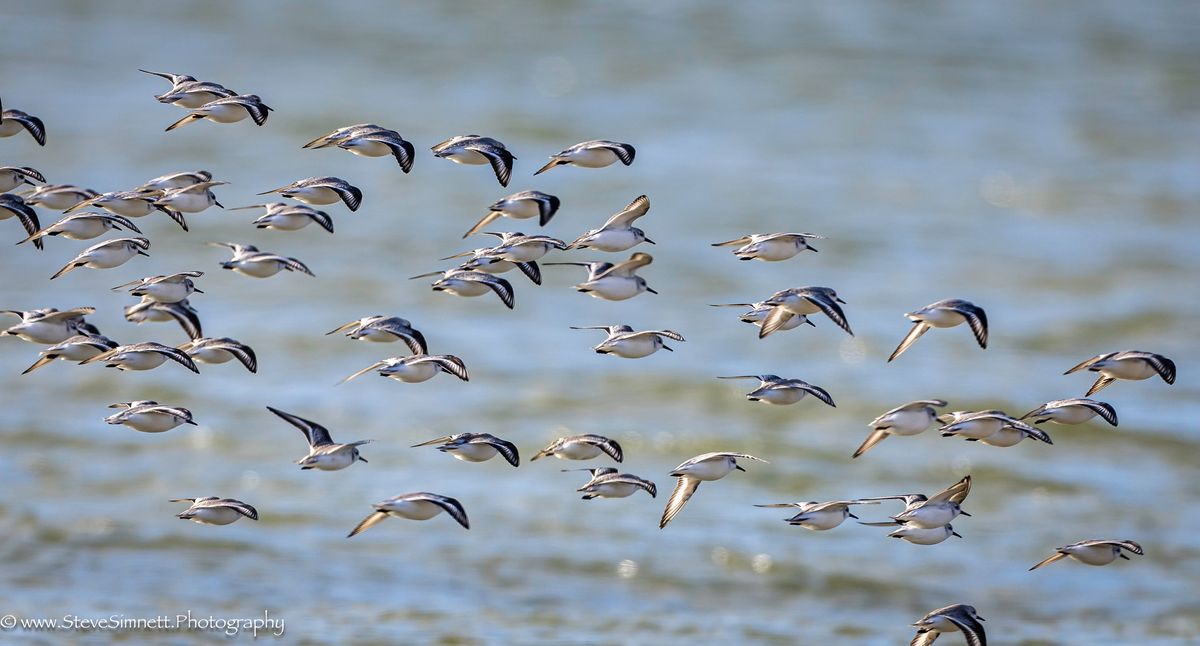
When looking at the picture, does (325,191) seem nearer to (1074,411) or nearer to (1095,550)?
(1074,411)

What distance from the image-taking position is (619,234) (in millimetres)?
10820

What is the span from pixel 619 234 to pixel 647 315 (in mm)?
16950

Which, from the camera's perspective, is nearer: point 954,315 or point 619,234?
point 954,315

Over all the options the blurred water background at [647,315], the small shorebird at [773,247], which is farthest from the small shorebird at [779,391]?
the blurred water background at [647,315]

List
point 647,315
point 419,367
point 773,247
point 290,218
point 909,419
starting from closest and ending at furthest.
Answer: point 909,419 < point 419,367 < point 290,218 < point 773,247 < point 647,315

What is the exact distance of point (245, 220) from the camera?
31641mm

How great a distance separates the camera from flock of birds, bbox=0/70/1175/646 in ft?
33.6

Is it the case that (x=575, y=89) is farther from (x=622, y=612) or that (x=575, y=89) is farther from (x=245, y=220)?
(x=622, y=612)

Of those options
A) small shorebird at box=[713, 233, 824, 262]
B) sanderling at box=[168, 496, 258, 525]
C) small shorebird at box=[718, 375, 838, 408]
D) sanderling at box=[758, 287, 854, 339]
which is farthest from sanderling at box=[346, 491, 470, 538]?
small shorebird at box=[713, 233, 824, 262]

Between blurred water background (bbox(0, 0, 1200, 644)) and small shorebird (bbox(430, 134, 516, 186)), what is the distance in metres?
6.84

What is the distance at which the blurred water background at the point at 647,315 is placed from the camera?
17984mm

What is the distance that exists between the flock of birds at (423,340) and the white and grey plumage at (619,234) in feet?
0.03

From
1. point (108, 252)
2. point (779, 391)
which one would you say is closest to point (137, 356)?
point (108, 252)

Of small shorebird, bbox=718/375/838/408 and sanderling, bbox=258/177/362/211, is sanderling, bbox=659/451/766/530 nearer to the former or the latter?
small shorebird, bbox=718/375/838/408
